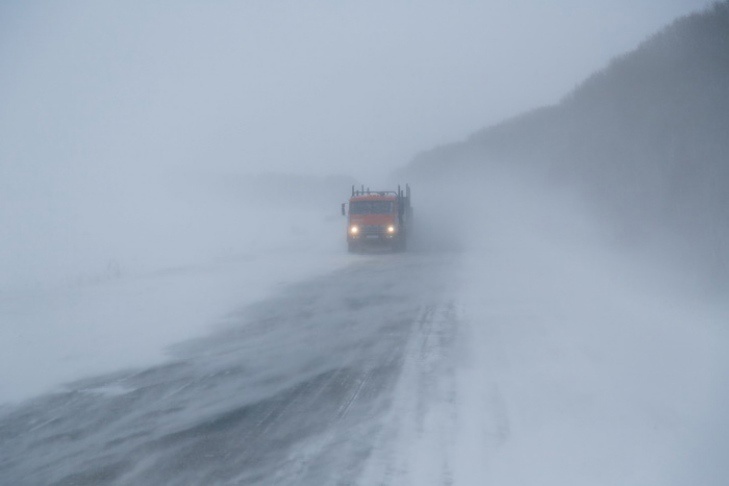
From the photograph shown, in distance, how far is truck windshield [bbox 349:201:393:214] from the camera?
101ft

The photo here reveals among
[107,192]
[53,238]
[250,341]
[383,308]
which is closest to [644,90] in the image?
[383,308]

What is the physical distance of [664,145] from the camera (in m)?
25.5

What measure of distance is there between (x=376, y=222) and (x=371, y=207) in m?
0.90

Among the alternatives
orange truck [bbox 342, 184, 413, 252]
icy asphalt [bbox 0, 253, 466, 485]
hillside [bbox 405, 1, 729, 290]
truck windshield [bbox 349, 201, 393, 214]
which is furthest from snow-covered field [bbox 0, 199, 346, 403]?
hillside [bbox 405, 1, 729, 290]

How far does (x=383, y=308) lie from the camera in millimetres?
14766

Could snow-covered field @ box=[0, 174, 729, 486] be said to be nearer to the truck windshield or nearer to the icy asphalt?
the icy asphalt

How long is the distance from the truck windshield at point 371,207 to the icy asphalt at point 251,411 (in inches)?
703

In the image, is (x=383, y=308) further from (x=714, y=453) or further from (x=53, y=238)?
(x=53, y=238)

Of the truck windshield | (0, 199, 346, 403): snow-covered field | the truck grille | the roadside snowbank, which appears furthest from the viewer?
the truck windshield

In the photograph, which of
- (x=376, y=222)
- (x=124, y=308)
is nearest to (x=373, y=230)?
(x=376, y=222)

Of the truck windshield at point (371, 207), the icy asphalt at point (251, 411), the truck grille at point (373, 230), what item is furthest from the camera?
the truck windshield at point (371, 207)

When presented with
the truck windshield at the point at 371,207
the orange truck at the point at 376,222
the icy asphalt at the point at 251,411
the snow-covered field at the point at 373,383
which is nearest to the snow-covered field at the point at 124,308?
the snow-covered field at the point at 373,383

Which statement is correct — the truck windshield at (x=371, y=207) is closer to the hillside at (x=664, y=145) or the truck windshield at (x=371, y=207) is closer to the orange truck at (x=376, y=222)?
the orange truck at (x=376, y=222)

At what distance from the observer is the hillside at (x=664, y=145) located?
1991cm
